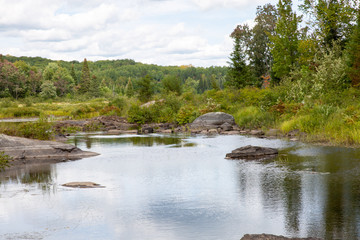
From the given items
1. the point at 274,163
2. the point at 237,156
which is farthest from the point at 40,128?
the point at 274,163

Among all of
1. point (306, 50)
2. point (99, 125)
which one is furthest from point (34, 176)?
point (306, 50)

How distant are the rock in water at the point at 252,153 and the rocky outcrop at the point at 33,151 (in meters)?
7.12

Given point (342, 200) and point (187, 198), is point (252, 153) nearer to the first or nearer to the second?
point (187, 198)

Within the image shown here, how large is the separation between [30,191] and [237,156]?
9.07 m

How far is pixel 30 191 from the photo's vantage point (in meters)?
12.2

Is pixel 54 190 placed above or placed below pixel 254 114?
below

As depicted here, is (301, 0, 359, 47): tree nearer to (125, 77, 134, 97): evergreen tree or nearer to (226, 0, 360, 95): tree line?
(226, 0, 360, 95): tree line

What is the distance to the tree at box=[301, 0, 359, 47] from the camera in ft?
119

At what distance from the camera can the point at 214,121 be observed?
106ft

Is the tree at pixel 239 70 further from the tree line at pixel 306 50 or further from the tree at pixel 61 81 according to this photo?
the tree at pixel 61 81

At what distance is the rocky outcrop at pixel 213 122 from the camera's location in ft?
104

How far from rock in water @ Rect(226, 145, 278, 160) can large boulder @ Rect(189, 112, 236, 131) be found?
1314 centimetres

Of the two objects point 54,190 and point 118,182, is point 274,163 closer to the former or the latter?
point 118,182

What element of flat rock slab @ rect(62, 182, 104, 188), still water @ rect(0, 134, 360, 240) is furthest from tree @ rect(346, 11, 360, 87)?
flat rock slab @ rect(62, 182, 104, 188)
